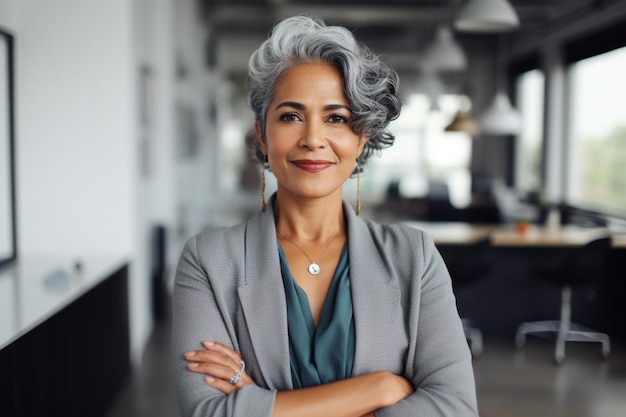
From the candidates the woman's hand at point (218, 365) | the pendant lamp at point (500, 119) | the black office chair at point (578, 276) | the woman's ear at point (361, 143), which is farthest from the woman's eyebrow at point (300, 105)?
the pendant lamp at point (500, 119)

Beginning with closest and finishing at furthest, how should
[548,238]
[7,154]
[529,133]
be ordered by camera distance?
[7,154] → [548,238] → [529,133]

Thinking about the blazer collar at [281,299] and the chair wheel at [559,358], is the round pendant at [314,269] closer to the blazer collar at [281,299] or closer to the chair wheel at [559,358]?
the blazer collar at [281,299]

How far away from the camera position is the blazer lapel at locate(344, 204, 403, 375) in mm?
1632

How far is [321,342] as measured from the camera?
1.61 meters

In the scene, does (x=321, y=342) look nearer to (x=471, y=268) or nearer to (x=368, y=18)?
(x=471, y=268)

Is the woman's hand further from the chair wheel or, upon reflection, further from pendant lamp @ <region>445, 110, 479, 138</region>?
pendant lamp @ <region>445, 110, 479, 138</region>

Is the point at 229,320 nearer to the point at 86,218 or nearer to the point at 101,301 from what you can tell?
the point at 101,301

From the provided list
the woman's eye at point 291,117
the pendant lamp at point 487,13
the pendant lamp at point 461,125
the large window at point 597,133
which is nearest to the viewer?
the woman's eye at point 291,117

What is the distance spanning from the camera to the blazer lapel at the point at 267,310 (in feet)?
5.27

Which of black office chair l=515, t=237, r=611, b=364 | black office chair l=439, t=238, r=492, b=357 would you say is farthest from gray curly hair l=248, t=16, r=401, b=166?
black office chair l=515, t=237, r=611, b=364

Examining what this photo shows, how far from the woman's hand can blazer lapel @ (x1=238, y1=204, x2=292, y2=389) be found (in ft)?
0.16

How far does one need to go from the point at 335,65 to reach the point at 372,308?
1.93 feet

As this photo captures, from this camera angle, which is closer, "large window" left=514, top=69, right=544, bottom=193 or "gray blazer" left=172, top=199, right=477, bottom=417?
"gray blazer" left=172, top=199, right=477, bottom=417

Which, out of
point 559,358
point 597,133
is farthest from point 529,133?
point 559,358
